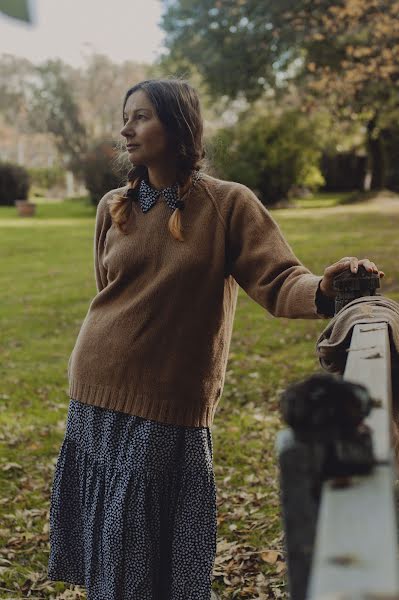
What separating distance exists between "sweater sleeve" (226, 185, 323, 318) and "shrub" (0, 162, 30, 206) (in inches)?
1122

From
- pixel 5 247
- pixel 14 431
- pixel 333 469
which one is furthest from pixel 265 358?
pixel 5 247

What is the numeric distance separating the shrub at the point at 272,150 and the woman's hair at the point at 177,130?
20.5 m

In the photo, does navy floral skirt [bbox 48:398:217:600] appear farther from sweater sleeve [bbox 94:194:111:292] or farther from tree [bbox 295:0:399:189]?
tree [bbox 295:0:399:189]

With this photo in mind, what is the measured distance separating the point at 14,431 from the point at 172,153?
12.6 feet

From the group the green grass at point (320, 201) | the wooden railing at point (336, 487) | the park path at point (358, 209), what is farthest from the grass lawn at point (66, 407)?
the green grass at point (320, 201)

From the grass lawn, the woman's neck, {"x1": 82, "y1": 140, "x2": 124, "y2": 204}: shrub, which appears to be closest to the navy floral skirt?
the woman's neck

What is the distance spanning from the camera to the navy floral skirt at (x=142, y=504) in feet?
8.63

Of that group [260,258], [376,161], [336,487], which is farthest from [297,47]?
[336,487]

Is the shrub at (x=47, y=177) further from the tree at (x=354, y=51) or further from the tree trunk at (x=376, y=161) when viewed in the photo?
the tree at (x=354, y=51)

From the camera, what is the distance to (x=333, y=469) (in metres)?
1.11

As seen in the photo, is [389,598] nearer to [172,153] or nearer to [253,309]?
[172,153]

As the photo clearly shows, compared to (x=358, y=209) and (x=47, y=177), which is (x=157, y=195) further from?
(x=47, y=177)

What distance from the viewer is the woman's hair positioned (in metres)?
2.63

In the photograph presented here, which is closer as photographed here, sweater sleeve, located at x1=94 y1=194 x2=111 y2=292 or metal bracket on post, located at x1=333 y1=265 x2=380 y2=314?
metal bracket on post, located at x1=333 y1=265 x2=380 y2=314
